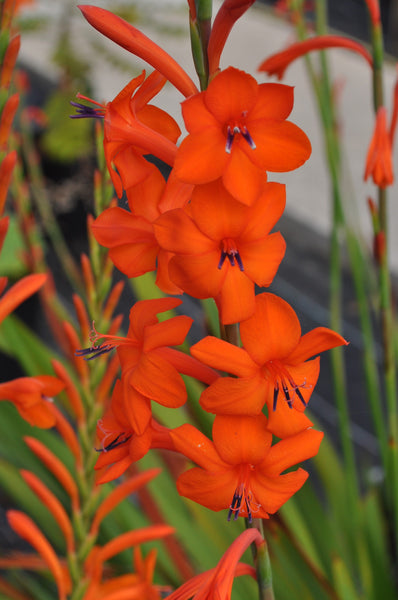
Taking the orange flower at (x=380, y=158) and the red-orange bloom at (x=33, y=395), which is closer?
the red-orange bloom at (x=33, y=395)

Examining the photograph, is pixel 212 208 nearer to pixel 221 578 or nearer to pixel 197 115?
pixel 197 115

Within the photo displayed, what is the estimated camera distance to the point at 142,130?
288 mm

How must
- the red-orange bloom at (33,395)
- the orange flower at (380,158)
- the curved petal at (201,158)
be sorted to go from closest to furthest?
the curved petal at (201,158) → the red-orange bloom at (33,395) → the orange flower at (380,158)

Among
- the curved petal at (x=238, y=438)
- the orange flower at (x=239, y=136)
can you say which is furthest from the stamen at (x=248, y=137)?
the curved petal at (x=238, y=438)

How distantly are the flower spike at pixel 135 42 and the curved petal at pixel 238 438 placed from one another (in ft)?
0.45

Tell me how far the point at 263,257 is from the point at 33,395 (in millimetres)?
162

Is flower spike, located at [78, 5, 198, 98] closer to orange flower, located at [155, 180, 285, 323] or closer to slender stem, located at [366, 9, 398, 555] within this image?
orange flower, located at [155, 180, 285, 323]

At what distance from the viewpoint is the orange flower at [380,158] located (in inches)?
18.7

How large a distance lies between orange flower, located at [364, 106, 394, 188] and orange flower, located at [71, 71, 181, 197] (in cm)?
22

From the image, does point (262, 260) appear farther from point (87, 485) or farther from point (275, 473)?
point (87, 485)

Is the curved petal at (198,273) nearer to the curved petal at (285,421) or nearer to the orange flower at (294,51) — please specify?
the curved petal at (285,421)

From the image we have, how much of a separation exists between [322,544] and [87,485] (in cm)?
43

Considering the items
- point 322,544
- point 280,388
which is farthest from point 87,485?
point 322,544

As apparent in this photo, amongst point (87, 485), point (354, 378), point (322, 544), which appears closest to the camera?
point (87, 485)
